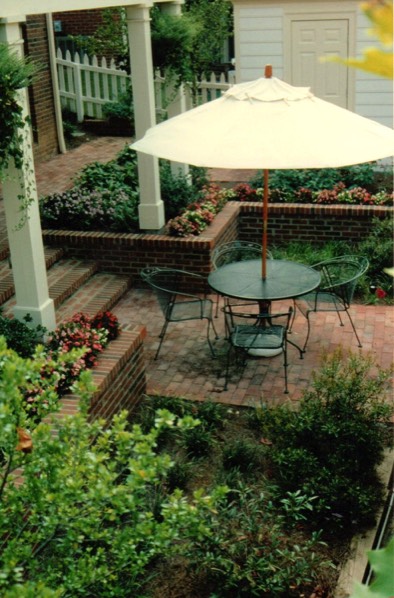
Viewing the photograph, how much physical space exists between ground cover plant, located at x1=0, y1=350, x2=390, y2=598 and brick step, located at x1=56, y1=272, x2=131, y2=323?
174 centimetres

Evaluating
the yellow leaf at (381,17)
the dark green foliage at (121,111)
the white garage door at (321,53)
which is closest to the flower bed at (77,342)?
the yellow leaf at (381,17)

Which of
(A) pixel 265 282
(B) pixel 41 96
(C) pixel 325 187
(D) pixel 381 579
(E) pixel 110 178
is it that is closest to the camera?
(D) pixel 381 579

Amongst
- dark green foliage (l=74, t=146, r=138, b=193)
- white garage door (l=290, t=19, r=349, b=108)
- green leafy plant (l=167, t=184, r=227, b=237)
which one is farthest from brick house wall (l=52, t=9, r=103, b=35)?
green leafy plant (l=167, t=184, r=227, b=237)

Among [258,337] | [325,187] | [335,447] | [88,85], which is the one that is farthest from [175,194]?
[88,85]

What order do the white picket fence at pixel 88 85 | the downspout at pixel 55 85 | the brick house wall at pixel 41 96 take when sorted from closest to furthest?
the brick house wall at pixel 41 96 < the downspout at pixel 55 85 < the white picket fence at pixel 88 85

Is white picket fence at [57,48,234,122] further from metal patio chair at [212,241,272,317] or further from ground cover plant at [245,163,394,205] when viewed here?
metal patio chair at [212,241,272,317]

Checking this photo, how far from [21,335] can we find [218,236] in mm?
3714

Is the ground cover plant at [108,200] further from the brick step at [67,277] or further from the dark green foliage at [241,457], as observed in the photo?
the dark green foliage at [241,457]

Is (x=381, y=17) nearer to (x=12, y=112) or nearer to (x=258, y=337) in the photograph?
(x=12, y=112)

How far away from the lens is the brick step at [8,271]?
779cm

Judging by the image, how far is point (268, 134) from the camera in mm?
6293

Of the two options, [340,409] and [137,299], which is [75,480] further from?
[137,299]

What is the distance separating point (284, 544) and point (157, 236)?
512cm

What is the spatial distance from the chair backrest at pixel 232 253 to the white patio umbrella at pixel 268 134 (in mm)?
1924
